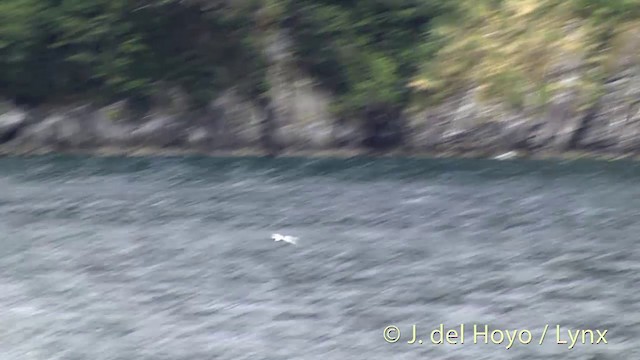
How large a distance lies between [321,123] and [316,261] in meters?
16.1

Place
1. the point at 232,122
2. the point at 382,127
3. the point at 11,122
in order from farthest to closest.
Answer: the point at 11,122 < the point at 232,122 < the point at 382,127

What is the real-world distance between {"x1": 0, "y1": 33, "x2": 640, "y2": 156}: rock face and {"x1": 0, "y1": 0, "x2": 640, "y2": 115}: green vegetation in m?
0.37

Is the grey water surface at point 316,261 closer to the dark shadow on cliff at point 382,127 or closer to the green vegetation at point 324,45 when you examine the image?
the dark shadow on cliff at point 382,127

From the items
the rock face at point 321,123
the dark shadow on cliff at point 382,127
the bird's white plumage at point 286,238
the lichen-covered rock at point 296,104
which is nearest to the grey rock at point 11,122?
the rock face at point 321,123

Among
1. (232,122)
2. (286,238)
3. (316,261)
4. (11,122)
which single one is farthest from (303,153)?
(316,261)

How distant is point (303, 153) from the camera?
35.3 meters

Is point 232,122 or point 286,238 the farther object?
point 232,122

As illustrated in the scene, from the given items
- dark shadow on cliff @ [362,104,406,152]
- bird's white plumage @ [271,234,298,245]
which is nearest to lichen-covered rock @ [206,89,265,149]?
dark shadow on cliff @ [362,104,406,152]

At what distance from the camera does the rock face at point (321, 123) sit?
33.6 meters

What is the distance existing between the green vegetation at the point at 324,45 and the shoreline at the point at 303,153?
1757 millimetres

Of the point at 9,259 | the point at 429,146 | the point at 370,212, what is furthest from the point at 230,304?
the point at 429,146

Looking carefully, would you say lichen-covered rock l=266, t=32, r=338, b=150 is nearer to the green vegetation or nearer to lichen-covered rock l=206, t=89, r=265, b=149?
the green vegetation

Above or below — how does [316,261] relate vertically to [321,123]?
above

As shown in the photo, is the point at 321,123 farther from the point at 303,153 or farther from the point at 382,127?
the point at 382,127
